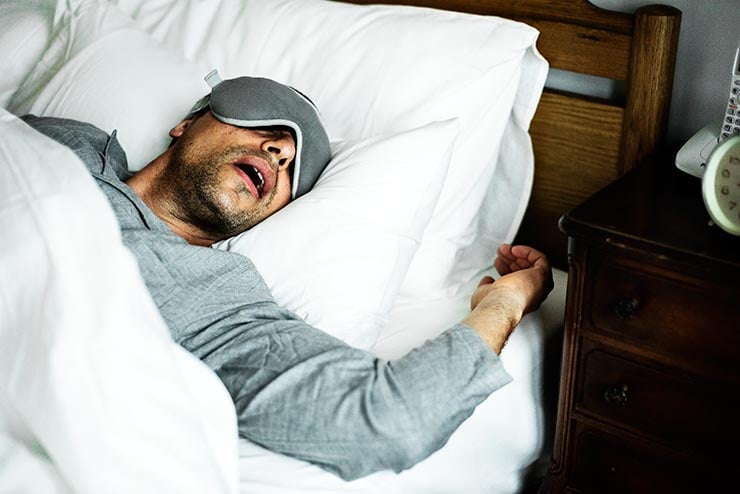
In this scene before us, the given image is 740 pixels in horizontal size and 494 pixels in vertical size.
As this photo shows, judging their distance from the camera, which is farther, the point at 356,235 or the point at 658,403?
the point at 356,235

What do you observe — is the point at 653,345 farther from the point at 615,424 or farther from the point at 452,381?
the point at 452,381

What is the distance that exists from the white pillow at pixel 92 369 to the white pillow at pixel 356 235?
0.30m

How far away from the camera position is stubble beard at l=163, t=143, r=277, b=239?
1418 mm

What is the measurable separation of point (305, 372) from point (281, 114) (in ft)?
1.63

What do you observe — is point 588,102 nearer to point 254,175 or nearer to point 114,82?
point 254,175

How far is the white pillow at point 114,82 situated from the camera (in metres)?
1.61

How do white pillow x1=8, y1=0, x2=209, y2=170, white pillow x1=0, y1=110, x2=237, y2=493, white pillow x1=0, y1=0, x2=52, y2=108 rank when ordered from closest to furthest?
white pillow x1=0, y1=110, x2=237, y2=493, white pillow x1=8, y1=0, x2=209, y2=170, white pillow x1=0, y1=0, x2=52, y2=108

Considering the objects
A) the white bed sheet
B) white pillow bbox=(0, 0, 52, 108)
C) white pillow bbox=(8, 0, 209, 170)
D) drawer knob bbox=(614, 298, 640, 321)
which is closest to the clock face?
drawer knob bbox=(614, 298, 640, 321)

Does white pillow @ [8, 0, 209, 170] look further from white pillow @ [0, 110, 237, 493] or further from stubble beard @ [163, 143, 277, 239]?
white pillow @ [0, 110, 237, 493]

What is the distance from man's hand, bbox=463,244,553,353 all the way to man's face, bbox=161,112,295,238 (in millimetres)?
380

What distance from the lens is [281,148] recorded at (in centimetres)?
145

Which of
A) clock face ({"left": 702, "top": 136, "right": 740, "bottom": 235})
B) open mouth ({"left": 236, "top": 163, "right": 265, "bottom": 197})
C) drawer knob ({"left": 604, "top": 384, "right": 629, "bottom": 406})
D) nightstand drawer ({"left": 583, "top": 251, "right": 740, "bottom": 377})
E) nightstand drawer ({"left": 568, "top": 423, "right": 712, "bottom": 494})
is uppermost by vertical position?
clock face ({"left": 702, "top": 136, "right": 740, "bottom": 235})

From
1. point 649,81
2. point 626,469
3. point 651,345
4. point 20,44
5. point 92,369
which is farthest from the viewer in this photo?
point 20,44

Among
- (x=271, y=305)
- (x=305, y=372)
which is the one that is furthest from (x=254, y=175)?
(x=305, y=372)
